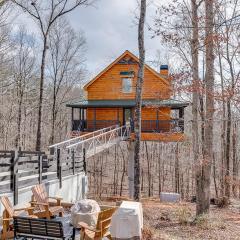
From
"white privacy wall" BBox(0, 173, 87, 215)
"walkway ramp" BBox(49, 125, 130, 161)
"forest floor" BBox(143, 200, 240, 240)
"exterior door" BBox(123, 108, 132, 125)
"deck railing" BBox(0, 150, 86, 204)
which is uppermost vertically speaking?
"exterior door" BBox(123, 108, 132, 125)

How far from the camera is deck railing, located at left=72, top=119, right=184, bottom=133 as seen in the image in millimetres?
20844

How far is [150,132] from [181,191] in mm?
4174

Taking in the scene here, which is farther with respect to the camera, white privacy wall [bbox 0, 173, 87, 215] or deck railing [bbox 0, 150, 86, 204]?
white privacy wall [bbox 0, 173, 87, 215]

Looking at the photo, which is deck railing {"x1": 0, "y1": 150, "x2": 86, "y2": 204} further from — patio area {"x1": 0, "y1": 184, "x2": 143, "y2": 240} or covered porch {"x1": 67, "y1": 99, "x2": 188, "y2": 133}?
covered porch {"x1": 67, "y1": 99, "x2": 188, "y2": 133}

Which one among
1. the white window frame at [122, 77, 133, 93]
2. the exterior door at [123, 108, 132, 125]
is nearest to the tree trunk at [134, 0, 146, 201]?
the white window frame at [122, 77, 133, 93]

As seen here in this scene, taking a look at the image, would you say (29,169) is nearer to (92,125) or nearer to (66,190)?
(66,190)

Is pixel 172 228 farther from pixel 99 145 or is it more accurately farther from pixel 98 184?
pixel 98 184

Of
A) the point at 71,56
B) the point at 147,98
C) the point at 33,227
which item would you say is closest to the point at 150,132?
the point at 147,98

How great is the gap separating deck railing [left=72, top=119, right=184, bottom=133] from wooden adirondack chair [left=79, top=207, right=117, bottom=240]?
549 inches

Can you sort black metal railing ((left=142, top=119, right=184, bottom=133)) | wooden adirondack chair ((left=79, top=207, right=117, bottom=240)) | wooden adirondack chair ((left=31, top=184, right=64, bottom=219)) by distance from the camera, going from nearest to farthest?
wooden adirondack chair ((left=79, top=207, right=117, bottom=240)) < wooden adirondack chair ((left=31, top=184, right=64, bottom=219)) < black metal railing ((left=142, top=119, right=184, bottom=133))

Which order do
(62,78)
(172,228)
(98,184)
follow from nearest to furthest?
(172,228) → (98,184) → (62,78)

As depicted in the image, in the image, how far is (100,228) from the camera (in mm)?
6473

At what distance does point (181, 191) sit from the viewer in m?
21.4

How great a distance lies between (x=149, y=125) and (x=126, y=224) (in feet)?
53.4
